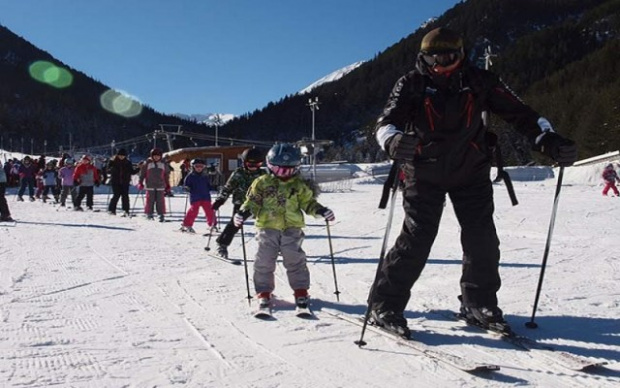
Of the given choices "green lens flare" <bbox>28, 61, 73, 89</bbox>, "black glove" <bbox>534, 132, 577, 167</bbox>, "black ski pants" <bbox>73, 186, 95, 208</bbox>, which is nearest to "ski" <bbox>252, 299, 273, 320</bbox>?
"black glove" <bbox>534, 132, 577, 167</bbox>

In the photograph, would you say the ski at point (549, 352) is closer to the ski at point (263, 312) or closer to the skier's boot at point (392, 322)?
the skier's boot at point (392, 322)

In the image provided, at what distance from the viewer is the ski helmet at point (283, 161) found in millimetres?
4332

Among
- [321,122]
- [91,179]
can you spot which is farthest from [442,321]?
[321,122]

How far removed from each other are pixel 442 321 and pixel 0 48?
22950 centimetres

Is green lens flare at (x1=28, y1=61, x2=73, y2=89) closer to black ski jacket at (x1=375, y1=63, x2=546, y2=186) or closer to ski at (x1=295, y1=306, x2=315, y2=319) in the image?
ski at (x1=295, y1=306, x2=315, y2=319)

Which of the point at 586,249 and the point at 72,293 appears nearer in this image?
the point at 72,293

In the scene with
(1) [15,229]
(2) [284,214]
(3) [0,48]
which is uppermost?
(3) [0,48]

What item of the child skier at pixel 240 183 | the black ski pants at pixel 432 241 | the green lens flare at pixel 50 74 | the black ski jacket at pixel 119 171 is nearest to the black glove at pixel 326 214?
the black ski pants at pixel 432 241

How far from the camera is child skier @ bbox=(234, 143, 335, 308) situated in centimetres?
427

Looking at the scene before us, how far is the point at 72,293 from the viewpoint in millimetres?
4602

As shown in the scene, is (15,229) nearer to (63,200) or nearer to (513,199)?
(63,200)

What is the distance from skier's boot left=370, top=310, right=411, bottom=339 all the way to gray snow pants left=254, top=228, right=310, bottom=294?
0.92 meters

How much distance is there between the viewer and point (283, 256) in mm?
4281

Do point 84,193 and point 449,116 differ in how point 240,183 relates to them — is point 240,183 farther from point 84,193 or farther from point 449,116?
point 84,193
